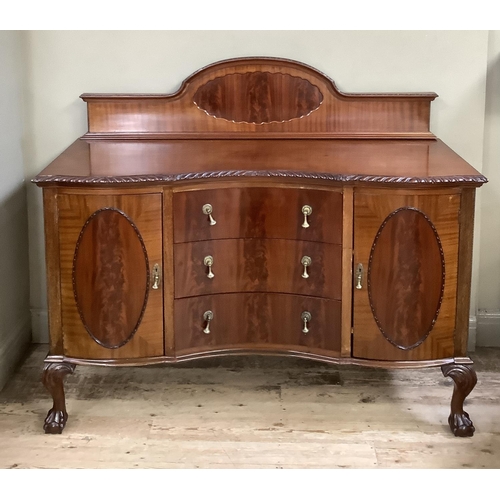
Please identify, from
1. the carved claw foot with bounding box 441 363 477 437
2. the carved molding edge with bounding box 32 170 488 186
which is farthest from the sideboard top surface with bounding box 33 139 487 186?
the carved claw foot with bounding box 441 363 477 437

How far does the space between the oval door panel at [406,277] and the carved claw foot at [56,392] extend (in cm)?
91

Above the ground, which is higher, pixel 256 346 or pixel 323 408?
pixel 256 346

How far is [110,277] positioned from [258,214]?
448mm

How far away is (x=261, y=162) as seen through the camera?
203 centimetres

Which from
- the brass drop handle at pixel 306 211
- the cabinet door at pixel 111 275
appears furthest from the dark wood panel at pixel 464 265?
the cabinet door at pixel 111 275

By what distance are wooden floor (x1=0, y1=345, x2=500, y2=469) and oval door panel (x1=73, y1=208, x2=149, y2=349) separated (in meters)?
0.30

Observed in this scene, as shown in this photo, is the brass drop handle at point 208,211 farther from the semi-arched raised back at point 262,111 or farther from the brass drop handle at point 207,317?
the semi-arched raised back at point 262,111

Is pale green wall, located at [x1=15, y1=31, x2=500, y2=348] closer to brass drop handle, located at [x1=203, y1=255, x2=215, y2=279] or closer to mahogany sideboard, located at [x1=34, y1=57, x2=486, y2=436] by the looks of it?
mahogany sideboard, located at [x1=34, y1=57, x2=486, y2=436]

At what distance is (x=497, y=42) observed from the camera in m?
2.40

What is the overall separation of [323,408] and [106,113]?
123 cm

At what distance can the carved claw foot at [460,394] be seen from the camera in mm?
1998
